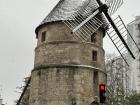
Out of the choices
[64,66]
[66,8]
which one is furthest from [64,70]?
[66,8]

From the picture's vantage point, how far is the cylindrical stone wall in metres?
22.2

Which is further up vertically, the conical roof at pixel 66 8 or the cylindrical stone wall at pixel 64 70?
the conical roof at pixel 66 8

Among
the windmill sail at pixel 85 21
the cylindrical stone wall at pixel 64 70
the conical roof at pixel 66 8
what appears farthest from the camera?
the conical roof at pixel 66 8

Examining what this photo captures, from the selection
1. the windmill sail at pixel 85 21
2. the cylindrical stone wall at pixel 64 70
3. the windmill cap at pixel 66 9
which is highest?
the windmill cap at pixel 66 9

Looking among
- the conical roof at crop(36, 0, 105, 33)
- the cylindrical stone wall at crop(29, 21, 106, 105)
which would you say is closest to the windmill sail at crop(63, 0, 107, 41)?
the conical roof at crop(36, 0, 105, 33)

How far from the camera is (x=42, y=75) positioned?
2322 cm

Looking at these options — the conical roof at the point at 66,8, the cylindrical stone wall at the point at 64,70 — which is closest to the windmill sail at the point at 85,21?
the conical roof at the point at 66,8

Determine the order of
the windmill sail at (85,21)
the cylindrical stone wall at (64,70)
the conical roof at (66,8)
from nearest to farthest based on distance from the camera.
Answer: the cylindrical stone wall at (64,70) < the windmill sail at (85,21) < the conical roof at (66,8)

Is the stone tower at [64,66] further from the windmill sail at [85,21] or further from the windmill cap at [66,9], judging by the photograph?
the windmill sail at [85,21]

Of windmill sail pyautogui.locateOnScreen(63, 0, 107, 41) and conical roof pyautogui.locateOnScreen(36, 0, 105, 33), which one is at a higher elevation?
conical roof pyautogui.locateOnScreen(36, 0, 105, 33)

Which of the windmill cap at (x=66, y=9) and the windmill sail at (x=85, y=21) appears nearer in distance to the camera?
the windmill sail at (x=85, y=21)

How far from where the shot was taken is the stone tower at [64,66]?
22266 mm

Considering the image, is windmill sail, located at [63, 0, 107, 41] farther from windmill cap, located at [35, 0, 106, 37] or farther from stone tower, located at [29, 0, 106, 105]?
stone tower, located at [29, 0, 106, 105]

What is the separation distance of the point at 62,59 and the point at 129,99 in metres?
11.5
